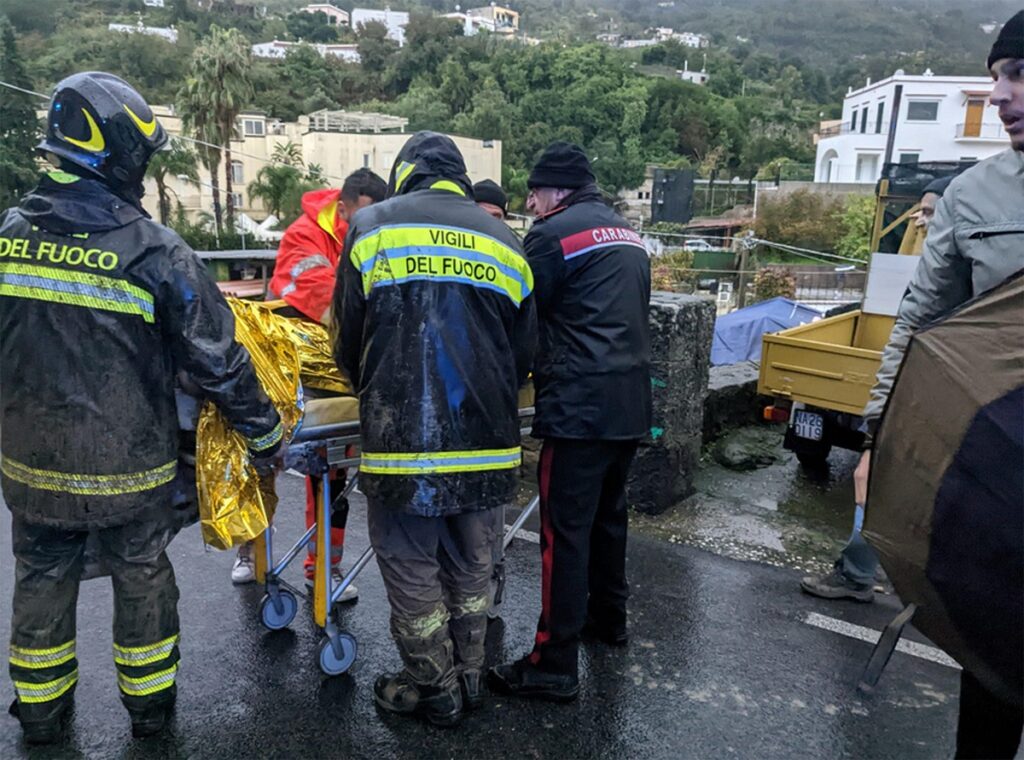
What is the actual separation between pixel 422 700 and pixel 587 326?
5.11 ft

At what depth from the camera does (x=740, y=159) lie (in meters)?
80.6

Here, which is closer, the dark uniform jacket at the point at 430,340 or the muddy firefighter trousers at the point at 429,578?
the dark uniform jacket at the point at 430,340

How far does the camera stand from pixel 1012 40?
1.86 m

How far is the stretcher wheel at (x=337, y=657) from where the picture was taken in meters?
2.94

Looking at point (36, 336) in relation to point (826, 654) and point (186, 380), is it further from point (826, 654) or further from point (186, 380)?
point (826, 654)

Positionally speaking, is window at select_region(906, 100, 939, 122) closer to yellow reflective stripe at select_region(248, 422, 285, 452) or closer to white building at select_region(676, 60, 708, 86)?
yellow reflective stripe at select_region(248, 422, 285, 452)

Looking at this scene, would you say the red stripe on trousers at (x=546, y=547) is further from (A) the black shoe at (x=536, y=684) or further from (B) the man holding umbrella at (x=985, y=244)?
(B) the man holding umbrella at (x=985, y=244)

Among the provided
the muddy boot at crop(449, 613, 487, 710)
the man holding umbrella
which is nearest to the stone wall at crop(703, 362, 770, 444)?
the muddy boot at crop(449, 613, 487, 710)

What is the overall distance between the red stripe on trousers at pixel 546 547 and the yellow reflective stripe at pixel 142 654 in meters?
1.38

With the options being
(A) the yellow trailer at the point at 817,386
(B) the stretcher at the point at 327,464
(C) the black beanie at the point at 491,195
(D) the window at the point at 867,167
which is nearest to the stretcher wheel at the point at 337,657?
(B) the stretcher at the point at 327,464

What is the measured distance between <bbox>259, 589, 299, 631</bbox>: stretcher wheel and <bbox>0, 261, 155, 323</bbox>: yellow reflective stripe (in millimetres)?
1554

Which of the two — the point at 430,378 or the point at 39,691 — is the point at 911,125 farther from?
the point at 39,691

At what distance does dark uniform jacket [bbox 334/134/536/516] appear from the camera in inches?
98.5

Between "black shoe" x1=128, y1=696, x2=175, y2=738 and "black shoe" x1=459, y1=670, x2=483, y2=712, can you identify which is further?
"black shoe" x1=459, y1=670, x2=483, y2=712
